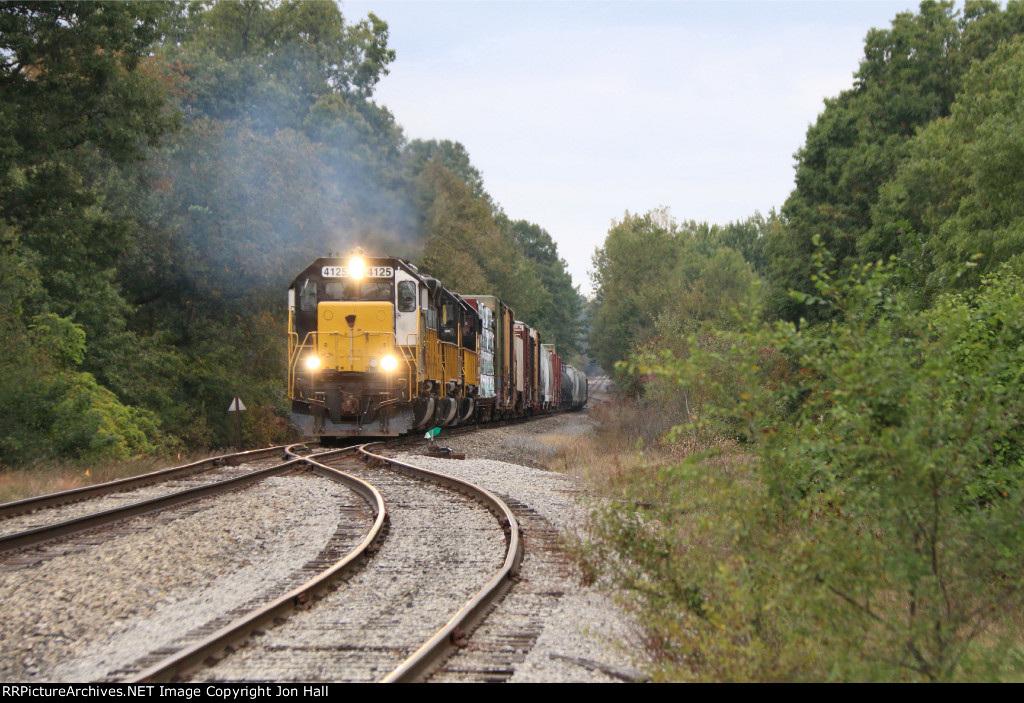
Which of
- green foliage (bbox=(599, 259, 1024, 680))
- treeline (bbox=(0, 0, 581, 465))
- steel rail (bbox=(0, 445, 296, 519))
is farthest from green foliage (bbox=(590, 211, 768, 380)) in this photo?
green foliage (bbox=(599, 259, 1024, 680))

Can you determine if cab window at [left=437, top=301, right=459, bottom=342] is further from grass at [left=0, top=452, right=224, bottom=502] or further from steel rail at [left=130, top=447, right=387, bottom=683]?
steel rail at [left=130, top=447, right=387, bottom=683]

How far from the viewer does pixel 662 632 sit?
519 centimetres

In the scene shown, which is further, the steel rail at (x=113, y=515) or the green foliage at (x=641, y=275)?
the green foliage at (x=641, y=275)

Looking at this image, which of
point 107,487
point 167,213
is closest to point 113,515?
point 107,487

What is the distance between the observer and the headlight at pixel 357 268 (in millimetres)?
19136

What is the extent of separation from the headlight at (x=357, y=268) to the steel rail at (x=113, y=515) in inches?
267

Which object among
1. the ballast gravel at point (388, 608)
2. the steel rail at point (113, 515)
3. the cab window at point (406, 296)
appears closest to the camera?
the ballast gravel at point (388, 608)

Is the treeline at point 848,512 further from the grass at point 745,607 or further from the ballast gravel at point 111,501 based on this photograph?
the ballast gravel at point 111,501

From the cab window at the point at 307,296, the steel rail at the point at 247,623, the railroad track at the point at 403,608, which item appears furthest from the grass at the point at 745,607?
the cab window at the point at 307,296

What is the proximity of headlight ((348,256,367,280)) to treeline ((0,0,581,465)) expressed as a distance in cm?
577

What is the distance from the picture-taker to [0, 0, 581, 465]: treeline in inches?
726

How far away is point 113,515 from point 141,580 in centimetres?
270

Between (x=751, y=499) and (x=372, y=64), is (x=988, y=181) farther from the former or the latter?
(x=372, y=64)
